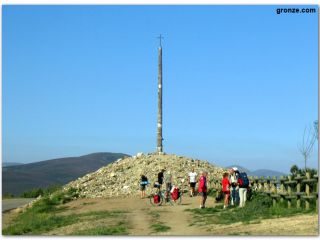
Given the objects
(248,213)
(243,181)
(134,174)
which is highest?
(134,174)

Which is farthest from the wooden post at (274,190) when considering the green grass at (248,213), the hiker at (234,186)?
the hiker at (234,186)

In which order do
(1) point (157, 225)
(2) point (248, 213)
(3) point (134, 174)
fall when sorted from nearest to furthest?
(1) point (157, 225) → (2) point (248, 213) → (3) point (134, 174)

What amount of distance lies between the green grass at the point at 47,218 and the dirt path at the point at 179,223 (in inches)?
28.5

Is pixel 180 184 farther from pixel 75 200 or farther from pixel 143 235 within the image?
pixel 143 235

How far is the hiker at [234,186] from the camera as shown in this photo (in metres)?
24.8

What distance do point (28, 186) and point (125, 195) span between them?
67.6 ft

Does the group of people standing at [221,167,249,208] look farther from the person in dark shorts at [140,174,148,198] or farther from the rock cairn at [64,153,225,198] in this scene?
the rock cairn at [64,153,225,198]

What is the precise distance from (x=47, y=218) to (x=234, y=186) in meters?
7.36

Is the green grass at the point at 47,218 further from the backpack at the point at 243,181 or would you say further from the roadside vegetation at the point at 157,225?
the backpack at the point at 243,181

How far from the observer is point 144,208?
1094 inches

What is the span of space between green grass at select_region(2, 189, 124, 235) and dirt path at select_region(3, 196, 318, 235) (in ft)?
2.37

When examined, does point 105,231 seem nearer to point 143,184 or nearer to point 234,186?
point 234,186

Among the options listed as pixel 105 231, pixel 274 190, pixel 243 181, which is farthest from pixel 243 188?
pixel 105 231

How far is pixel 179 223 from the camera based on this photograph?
67.9 ft
